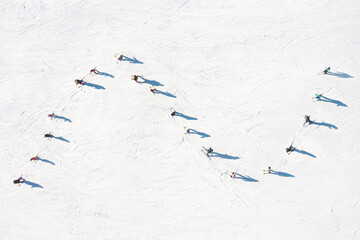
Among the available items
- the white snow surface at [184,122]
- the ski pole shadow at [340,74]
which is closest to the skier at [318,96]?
the white snow surface at [184,122]

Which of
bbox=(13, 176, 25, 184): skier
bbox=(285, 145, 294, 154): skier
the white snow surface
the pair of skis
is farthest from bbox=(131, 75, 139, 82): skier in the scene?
bbox=(285, 145, 294, 154): skier

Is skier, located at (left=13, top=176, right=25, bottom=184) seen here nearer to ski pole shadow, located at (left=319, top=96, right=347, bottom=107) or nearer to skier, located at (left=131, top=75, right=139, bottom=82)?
skier, located at (left=131, top=75, right=139, bottom=82)

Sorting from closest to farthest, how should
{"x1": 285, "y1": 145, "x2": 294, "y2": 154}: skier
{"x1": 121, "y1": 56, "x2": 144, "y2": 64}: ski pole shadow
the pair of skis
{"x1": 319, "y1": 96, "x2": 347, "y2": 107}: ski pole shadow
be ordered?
1. {"x1": 285, "y1": 145, "x2": 294, "y2": 154}: skier
2. {"x1": 319, "y1": 96, "x2": 347, "y2": 107}: ski pole shadow
3. the pair of skis
4. {"x1": 121, "y1": 56, "x2": 144, "y2": 64}: ski pole shadow

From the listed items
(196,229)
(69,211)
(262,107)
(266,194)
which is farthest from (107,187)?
(262,107)

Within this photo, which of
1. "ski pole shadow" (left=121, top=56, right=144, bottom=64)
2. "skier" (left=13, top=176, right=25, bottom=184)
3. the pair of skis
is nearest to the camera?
the pair of skis

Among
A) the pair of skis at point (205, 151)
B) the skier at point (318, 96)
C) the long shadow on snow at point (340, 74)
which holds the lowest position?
the pair of skis at point (205, 151)

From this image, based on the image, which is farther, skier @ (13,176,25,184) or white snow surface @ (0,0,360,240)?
skier @ (13,176,25,184)

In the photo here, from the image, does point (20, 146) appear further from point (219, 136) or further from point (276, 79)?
point (276, 79)

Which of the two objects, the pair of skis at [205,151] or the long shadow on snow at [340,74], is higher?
the long shadow on snow at [340,74]

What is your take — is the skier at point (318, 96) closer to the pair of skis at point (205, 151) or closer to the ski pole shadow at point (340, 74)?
the ski pole shadow at point (340, 74)
